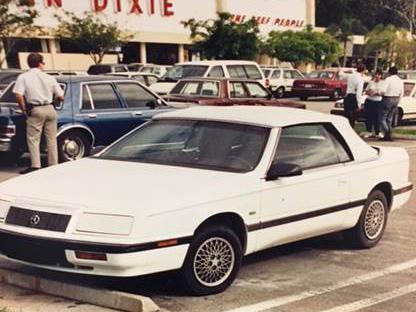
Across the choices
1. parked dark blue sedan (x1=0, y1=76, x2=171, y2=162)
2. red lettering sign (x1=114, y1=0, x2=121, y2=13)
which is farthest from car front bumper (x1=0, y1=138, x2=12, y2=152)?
red lettering sign (x1=114, y1=0, x2=121, y2=13)

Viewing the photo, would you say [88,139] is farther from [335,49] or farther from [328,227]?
[335,49]

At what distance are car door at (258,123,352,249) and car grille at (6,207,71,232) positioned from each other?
1.65 meters

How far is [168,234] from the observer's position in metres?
5.05

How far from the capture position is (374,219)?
23.3 feet

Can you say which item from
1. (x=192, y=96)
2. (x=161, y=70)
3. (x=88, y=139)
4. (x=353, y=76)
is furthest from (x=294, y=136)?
(x=161, y=70)

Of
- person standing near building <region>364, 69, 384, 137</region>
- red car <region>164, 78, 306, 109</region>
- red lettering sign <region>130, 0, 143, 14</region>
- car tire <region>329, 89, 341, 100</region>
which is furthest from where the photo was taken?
red lettering sign <region>130, 0, 143, 14</region>

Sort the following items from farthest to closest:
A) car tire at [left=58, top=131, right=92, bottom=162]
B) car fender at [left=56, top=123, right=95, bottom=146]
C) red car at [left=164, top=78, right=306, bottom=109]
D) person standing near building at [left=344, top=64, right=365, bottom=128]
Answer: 1. person standing near building at [left=344, top=64, right=365, bottom=128]
2. red car at [left=164, top=78, right=306, bottom=109]
3. car tire at [left=58, top=131, right=92, bottom=162]
4. car fender at [left=56, top=123, right=95, bottom=146]

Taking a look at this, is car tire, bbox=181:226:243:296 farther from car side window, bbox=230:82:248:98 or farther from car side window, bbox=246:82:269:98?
car side window, bbox=246:82:269:98

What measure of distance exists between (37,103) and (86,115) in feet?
5.08

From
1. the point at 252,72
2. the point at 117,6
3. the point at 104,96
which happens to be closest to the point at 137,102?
the point at 104,96

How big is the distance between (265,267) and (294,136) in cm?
120

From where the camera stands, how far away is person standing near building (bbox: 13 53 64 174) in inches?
415

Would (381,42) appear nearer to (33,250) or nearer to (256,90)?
(256,90)

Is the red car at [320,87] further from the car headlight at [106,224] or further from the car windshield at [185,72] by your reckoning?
the car headlight at [106,224]
